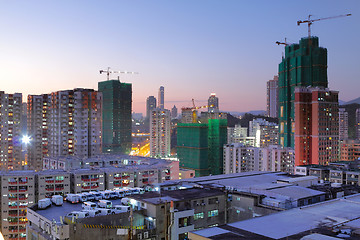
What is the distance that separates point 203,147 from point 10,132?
71.7 metres

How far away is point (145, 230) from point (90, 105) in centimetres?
10212

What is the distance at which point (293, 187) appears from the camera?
154ft

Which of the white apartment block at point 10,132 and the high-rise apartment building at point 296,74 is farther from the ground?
the high-rise apartment building at point 296,74

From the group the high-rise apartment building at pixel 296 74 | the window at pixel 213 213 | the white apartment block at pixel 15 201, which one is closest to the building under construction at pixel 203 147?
the high-rise apartment building at pixel 296 74

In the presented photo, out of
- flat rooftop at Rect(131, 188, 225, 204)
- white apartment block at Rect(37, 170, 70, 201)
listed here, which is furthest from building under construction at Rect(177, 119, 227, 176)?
flat rooftop at Rect(131, 188, 225, 204)

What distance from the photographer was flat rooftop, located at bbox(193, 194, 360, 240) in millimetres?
25469

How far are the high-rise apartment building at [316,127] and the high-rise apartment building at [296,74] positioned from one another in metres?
38.0

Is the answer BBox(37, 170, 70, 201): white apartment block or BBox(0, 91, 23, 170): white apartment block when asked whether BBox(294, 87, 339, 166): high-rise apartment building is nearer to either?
BBox(37, 170, 70, 201): white apartment block

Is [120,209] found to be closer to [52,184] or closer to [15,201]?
[52,184]

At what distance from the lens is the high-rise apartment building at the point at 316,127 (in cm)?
10519

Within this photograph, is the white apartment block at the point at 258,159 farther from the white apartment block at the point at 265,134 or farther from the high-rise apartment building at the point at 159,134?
the white apartment block at the point at 265,134

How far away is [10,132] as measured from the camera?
138 metres

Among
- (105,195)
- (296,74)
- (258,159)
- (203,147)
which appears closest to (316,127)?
(258,159)

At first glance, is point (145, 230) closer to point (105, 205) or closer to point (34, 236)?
point (105, 205)
